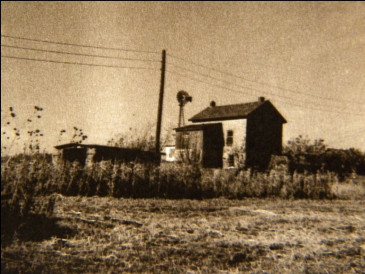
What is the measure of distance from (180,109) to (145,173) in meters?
31.2

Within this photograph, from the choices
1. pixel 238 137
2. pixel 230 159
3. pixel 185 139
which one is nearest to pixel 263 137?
pixel 238 137

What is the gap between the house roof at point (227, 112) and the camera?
35.8 metres

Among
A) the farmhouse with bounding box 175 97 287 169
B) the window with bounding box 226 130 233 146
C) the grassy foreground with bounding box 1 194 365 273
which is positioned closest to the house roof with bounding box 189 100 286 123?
the farmhouse with bounding box 175 97 287 169

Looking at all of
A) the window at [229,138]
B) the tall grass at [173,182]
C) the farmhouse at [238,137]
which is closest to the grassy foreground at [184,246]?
the tall grass at [173,182]

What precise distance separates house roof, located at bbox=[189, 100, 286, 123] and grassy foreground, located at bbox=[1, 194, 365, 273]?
27.3 metres

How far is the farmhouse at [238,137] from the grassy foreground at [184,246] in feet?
85.0

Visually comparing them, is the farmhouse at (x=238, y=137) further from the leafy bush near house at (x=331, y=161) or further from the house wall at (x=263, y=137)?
the leafy bush near house at (x=331, y=161)

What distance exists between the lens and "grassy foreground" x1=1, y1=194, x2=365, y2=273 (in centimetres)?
443

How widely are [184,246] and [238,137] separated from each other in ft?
99.6

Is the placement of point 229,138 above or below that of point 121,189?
above

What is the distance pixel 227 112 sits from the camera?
125 feet

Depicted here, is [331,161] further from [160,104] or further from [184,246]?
[184,246]

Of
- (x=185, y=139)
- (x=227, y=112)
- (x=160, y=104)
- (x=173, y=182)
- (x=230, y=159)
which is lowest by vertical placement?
(x=173, y=182)

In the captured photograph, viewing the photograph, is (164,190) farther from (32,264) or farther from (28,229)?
(32,264)
